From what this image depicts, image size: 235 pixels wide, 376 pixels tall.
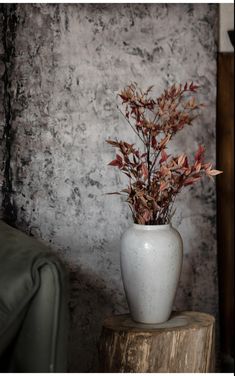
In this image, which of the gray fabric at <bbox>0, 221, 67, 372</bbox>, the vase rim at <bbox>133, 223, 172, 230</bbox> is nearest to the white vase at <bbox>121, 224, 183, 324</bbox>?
the vase rim at <bbox>133, 223, 172, 230</bbox>

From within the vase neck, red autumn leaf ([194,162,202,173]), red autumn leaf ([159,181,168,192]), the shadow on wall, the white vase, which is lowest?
the shadow on wall

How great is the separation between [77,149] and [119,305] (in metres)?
0.69

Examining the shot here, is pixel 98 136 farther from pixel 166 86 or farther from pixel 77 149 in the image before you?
pixel 166 86

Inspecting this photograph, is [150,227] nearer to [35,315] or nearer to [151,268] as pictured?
[151,268]

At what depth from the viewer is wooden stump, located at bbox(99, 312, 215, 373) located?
1.86 m

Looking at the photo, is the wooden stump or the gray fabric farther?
the wooden stump

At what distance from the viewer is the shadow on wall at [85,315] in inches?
94.7

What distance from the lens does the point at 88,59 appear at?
2389 millimetres

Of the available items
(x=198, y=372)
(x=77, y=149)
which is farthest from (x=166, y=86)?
(x=198, y=372)

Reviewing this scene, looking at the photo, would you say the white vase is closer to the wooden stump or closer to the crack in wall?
the wooden stump

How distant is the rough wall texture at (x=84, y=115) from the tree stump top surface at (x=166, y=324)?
387mm

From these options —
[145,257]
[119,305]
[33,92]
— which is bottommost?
[119,305]

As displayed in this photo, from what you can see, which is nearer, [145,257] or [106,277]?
[145,257]

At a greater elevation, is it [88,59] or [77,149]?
[88,59]
